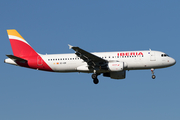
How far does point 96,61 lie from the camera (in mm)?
54375

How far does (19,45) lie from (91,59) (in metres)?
13.9

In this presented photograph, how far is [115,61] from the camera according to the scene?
54562mm

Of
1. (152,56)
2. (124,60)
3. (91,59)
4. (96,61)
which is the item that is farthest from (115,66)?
(152,56)

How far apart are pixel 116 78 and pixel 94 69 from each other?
5.04 meters

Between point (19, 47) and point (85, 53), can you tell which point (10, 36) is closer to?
point (19, 47)

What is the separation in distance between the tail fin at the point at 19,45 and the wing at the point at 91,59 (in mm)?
9531

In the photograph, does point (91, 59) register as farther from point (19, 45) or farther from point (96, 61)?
point (19, 45)

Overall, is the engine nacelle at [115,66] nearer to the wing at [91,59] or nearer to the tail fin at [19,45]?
the wing at [91,59]

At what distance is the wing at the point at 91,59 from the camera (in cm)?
5250

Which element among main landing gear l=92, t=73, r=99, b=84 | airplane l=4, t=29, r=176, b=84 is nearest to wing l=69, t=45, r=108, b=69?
airplane l=4, t=29, r=176, b=84

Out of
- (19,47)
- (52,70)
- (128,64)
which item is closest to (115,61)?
(128,64)

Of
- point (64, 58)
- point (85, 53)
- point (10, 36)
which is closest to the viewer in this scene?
point (85, 53)

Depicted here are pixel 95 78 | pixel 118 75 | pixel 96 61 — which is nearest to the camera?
pixel 96 61

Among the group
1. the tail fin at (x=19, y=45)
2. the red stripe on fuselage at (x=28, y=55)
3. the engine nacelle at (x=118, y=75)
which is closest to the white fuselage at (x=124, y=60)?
the red stripe on fuselage at (x=28, y=55)
